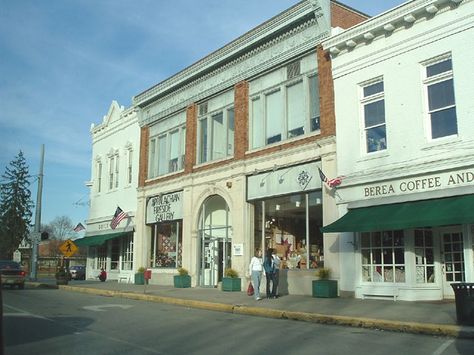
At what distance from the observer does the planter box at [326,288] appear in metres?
17.5

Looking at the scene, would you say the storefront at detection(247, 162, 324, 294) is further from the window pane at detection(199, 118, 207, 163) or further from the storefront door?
the storefront door

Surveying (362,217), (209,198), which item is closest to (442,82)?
(362,217)

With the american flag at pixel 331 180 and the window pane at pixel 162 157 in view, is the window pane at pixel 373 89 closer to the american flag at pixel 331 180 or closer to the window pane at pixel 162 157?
the american flag at pixel 331 180

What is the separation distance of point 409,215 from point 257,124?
932 centimetres

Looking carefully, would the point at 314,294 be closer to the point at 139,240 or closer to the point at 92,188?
the point at 139,240

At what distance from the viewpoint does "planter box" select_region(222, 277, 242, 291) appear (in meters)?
21.7

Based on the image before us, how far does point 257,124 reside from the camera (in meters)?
22.6

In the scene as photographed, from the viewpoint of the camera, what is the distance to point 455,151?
14.9 meters

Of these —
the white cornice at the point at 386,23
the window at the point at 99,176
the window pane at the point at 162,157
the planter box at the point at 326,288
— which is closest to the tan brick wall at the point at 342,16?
the white cornice at the point at 386,23

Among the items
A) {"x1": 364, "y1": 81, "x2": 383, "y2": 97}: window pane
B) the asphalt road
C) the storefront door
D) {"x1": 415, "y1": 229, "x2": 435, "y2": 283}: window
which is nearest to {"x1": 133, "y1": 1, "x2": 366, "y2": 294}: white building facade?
{"x1": 364, "y1": 81, "x2": 383, "y2": 97}: window pane

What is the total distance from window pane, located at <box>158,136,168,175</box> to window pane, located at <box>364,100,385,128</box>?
44.8 ft

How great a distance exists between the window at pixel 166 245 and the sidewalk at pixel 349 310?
7.05 metres

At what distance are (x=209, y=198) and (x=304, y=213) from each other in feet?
20.6

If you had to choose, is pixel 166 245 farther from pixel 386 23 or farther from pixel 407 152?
pixel 386 23
